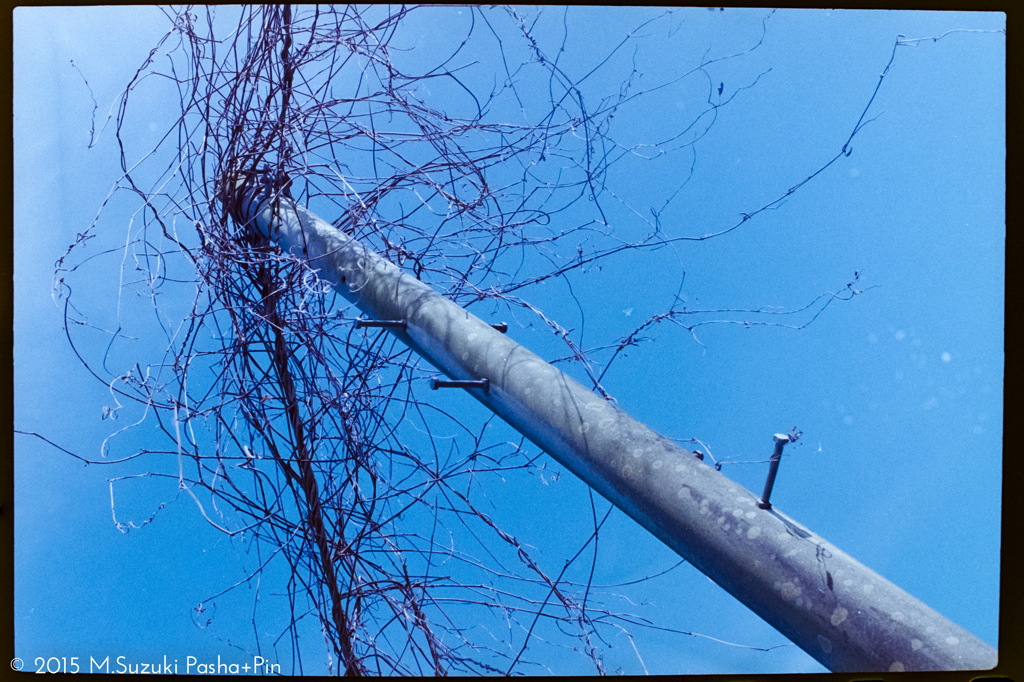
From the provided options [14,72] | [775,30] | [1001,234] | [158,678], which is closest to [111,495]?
[158,678]

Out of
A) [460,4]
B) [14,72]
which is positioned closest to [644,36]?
[460,4]

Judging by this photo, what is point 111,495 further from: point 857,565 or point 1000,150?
point 1000,150

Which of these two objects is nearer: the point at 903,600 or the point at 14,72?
the point at 903,600

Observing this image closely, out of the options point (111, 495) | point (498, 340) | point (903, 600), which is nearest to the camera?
point (903, 600)

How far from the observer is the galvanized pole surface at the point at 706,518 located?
752 mm

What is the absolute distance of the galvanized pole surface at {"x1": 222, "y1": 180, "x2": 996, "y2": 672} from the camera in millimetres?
752

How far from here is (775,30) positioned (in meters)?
1.28

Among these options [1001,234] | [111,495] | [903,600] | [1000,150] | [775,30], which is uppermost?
[775,30]

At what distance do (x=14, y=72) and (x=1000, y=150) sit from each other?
189cm

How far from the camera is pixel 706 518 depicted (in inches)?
31.4

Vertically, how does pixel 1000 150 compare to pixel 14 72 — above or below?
below

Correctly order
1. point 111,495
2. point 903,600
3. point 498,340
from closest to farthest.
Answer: point 903,600 → point 498,340 → point 111,495

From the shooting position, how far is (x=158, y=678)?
124cm

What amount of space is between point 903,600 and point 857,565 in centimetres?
6
